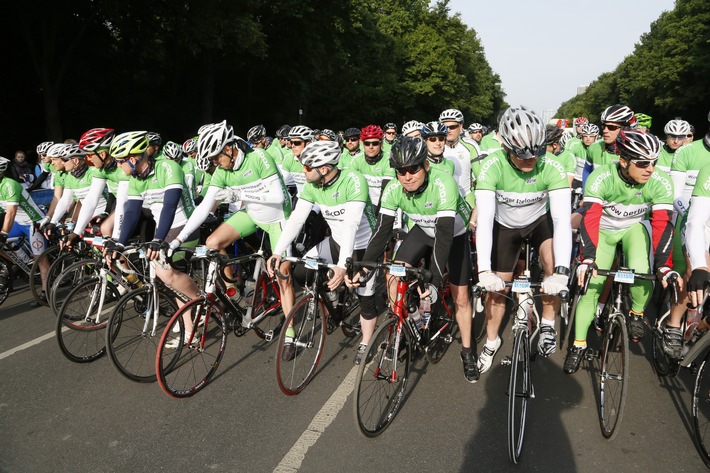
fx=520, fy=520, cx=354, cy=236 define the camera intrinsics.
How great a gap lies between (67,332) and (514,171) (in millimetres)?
4498

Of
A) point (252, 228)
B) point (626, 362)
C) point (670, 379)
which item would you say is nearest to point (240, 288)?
point (252, 228)

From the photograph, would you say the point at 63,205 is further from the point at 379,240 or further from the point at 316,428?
the point at 316,428

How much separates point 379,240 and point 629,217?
2.09 metres

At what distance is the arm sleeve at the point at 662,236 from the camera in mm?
3961

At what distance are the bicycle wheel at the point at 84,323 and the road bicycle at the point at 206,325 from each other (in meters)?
1.01

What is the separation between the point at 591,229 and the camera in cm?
405

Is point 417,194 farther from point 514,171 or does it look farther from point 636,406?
point 636,406

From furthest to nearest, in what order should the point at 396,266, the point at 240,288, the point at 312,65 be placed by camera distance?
the point at 312,65 → the point at 240,288 → the point at 396,266

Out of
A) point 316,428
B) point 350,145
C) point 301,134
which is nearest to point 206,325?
point 316,428

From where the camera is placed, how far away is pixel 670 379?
4.46 metres

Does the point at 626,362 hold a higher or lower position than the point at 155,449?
higher

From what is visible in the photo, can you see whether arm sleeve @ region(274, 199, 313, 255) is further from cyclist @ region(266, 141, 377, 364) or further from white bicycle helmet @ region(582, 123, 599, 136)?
white bicycle helmet @ region(582, 123, 599, 136)

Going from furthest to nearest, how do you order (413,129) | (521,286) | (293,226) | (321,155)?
(413,129), (293,226), (321,155), (521,286)

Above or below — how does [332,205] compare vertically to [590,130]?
below
